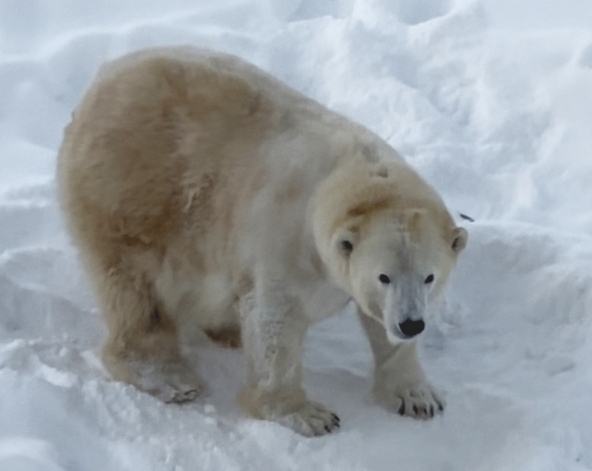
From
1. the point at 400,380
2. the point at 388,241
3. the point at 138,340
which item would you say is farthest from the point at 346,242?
the point at 138,340

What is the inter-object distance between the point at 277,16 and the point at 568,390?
10.2 ft

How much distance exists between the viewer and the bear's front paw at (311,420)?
332 cm

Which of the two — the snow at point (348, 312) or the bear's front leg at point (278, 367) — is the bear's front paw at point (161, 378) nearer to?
the snow at point (348, 312)

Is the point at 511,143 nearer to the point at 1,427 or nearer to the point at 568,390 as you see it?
the point at 568,390

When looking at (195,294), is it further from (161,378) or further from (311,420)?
(311,420)

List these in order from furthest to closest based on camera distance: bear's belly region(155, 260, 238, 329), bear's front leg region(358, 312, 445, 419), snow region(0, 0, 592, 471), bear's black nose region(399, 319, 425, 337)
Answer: bear's belly region(155, 260, 238, 329), bear's front leg region(358, 312, 445, 419), snow region(0, 0, 592, 471), bear's black nose region(399, 319, 425, 337)

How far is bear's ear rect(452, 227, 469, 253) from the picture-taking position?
3121 mm

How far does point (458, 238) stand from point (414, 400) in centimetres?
55

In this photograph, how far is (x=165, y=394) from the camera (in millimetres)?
3488

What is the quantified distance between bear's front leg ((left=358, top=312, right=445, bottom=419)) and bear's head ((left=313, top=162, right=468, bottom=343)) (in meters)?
0.33

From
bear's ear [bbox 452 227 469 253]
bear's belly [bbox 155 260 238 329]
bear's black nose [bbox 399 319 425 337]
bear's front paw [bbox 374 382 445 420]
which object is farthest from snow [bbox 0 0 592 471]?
bear's ear [bbox 452 227 469 253]

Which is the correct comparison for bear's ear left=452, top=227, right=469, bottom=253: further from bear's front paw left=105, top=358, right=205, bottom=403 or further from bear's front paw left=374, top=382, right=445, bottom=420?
bear's front paw left=105, top=358, right=205, bottom=403

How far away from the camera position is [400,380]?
137 inches

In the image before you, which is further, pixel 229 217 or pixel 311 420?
pixel 229 217
